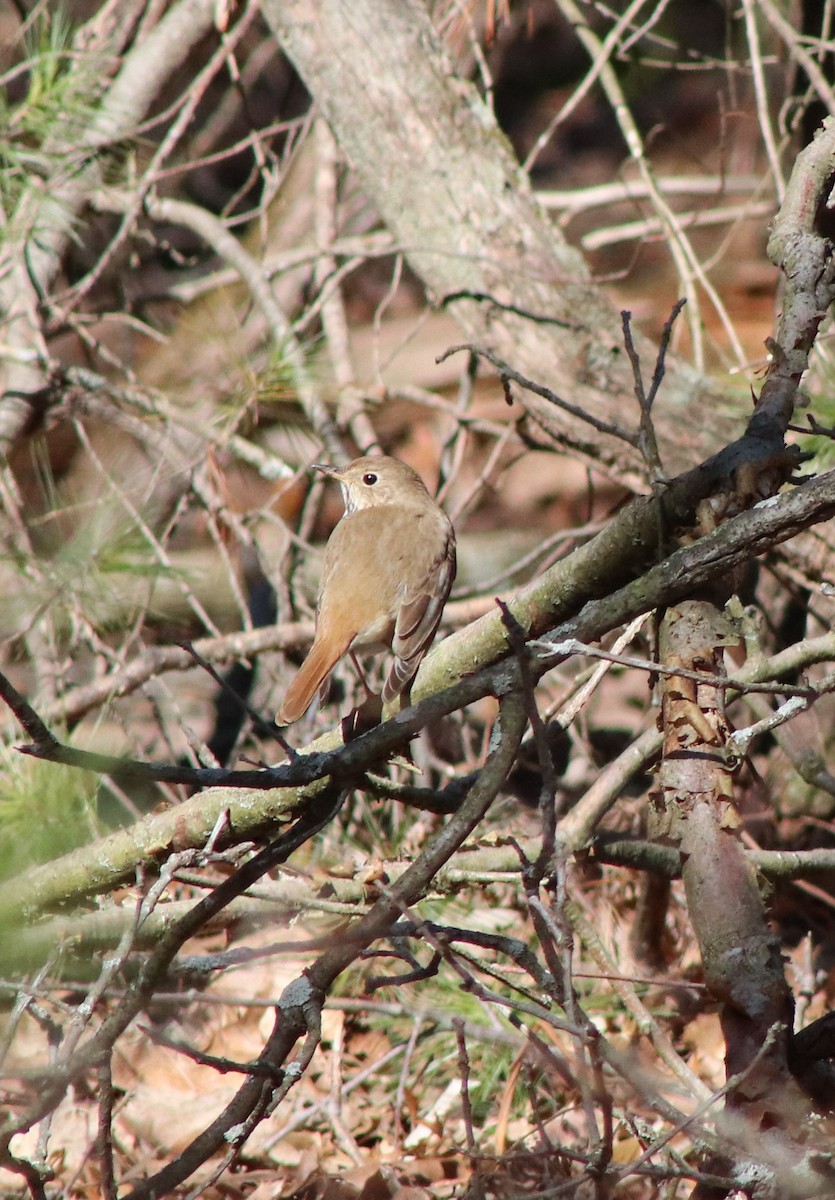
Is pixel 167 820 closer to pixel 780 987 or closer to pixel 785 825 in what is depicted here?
pixel 780 987

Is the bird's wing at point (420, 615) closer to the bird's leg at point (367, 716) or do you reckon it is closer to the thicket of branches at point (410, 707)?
the bird's leg at point (367, 716)

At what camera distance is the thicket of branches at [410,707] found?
6.47 ft

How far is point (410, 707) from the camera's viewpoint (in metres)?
1.96

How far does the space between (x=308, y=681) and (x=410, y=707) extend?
3.93 feet

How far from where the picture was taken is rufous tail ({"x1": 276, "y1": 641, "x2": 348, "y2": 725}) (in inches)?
118

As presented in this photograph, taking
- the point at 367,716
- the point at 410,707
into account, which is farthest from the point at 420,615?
the point at 410,707

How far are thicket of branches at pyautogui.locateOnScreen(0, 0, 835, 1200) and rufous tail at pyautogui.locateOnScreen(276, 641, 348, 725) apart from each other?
17 cm

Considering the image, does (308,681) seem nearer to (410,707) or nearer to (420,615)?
(420,615)

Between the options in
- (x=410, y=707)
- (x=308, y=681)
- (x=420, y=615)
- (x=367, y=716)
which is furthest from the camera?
(x=420, y=615)

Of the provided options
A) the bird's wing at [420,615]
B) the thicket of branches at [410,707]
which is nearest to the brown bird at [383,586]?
the bird's wing at [420,615]

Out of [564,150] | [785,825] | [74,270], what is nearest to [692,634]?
[785,825]

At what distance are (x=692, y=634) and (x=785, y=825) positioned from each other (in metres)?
2.45

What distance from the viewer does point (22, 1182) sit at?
3168 millimetres

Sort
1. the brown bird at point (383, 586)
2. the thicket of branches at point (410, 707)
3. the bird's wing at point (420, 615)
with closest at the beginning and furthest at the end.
A: the thicket of branches at point (410, 707) < the bird's wing at point (420, 615) < the brown bird at point (383, 586)
